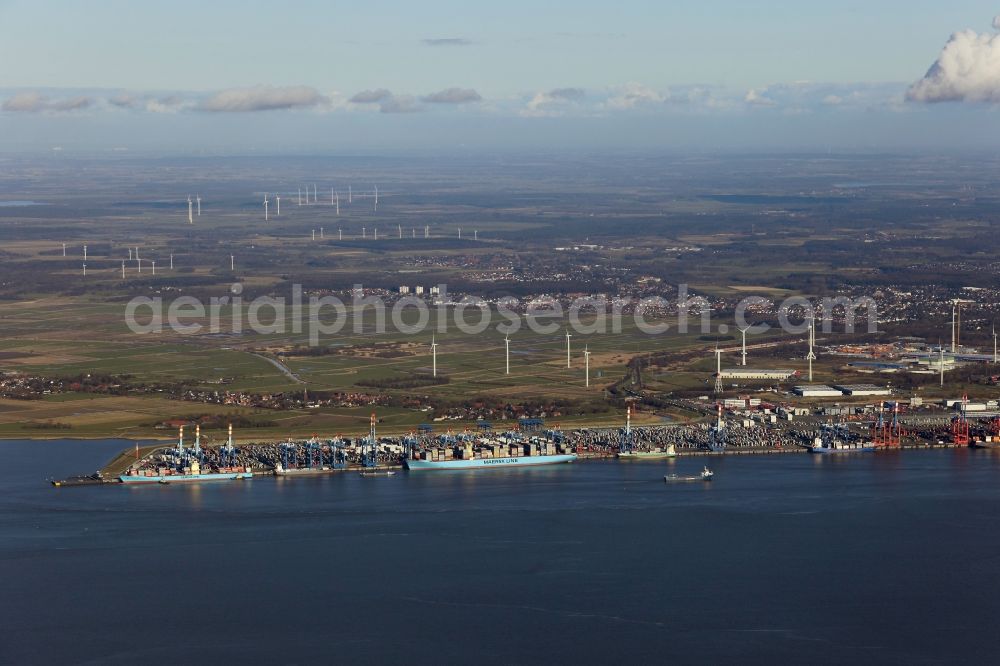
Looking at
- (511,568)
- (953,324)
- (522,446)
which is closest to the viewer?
(511,568)

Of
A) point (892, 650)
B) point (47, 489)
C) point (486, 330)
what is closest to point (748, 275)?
point (486, 330)

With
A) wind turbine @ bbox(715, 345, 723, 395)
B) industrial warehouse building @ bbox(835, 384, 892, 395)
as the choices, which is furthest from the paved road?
industrial warehouse building @ bbox(835, 384, 892, 395)

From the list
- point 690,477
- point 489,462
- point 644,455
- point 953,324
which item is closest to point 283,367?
point 489,462

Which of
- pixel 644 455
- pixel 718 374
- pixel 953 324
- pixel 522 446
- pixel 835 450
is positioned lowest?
pixel 835 450

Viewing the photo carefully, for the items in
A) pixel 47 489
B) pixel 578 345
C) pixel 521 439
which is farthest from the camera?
pixel 578 345

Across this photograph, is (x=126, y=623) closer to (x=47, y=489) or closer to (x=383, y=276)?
(x=47, y=489)

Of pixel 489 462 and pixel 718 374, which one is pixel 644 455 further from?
pixel 718 374

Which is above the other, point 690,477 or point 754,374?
point 754,374
